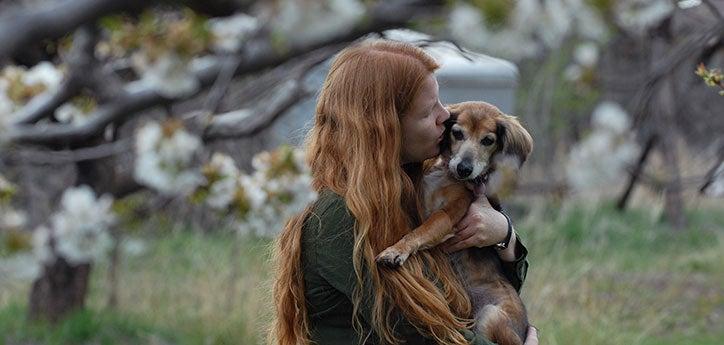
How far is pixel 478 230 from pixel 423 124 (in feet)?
1.18

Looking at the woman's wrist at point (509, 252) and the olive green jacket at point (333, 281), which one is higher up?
the olive green jacket at point (333, 281)

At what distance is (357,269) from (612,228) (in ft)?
24.4

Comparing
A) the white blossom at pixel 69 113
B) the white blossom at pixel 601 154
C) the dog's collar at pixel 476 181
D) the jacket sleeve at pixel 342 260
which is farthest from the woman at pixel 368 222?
the white blossom at pixel 69 113

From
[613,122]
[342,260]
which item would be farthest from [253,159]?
[342,260]

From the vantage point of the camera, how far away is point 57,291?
6.28 m

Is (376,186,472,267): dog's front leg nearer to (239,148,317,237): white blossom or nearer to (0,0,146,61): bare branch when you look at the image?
(239,148,317,237): white blossom

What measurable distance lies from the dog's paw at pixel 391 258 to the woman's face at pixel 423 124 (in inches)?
10.7

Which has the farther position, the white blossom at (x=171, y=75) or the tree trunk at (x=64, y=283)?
the tree trunk at (x=64, y=283)

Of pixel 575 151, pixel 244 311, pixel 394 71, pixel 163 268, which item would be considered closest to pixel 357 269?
pixel 394 71

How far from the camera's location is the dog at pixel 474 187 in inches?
122

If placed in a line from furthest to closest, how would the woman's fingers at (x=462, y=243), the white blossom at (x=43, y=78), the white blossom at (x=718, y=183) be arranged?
the white blossom at (x=43, y=78) → the white blossom at (x=718, y=183) → the woman's fingers at (x=462, y=243)

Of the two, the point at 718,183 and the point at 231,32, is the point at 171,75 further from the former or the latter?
the point at 718,183

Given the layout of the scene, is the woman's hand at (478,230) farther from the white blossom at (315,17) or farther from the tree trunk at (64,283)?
the tree trunk at (64,283)

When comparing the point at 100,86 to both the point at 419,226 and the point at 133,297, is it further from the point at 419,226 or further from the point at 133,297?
the point at 133,297
